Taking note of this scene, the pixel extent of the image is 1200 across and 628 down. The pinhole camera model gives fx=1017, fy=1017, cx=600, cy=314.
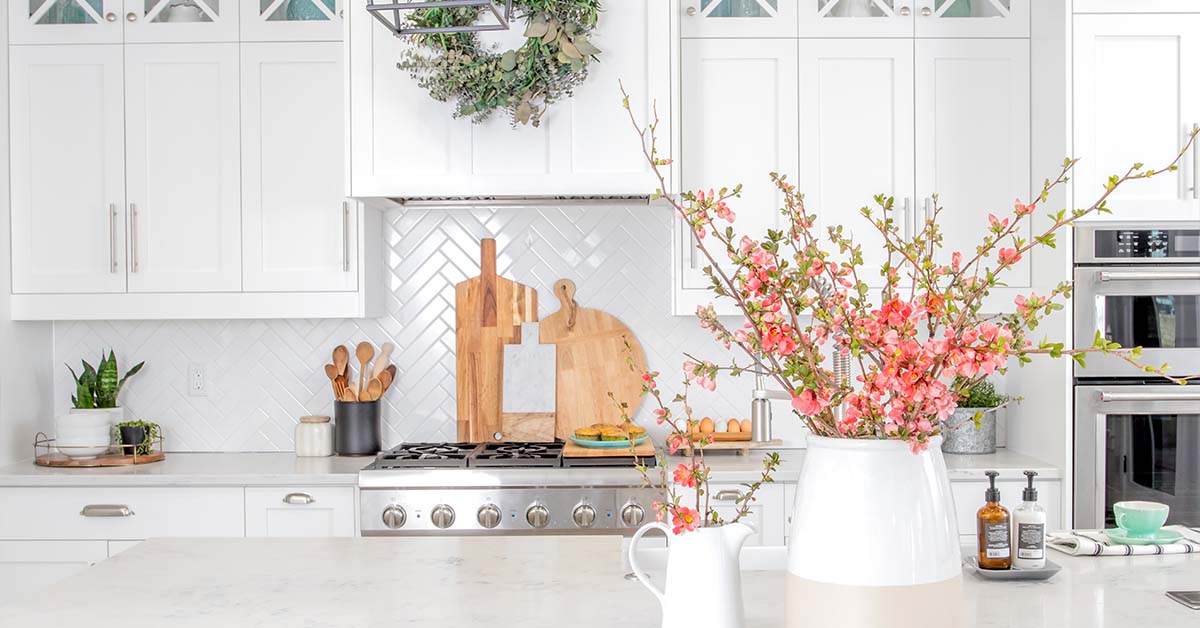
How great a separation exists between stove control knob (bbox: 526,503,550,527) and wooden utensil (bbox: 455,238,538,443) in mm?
664

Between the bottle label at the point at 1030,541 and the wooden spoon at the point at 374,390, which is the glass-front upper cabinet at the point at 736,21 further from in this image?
the bottle label at the point at 1030,541

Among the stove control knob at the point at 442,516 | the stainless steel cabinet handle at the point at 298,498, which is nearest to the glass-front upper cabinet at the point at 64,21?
the stainless steel cabinet handle at the point at 298,498

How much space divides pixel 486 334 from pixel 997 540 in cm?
238

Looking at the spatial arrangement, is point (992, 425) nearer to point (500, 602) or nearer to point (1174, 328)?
point (1174, 328)

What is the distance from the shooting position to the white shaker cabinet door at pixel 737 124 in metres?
3.44

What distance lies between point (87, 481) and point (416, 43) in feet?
5.67

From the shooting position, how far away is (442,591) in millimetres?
1708

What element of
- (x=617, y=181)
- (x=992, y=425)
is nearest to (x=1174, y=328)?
(x=992, y=425)

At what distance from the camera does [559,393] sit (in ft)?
12.5

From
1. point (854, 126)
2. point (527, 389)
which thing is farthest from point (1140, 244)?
point (527, 389)

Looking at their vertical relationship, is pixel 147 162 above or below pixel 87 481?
above

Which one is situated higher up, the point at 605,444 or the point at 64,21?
the point at 64,21

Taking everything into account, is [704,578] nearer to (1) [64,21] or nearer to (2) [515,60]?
(2) [515,60]

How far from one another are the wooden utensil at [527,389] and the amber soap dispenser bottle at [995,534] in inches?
87.5
